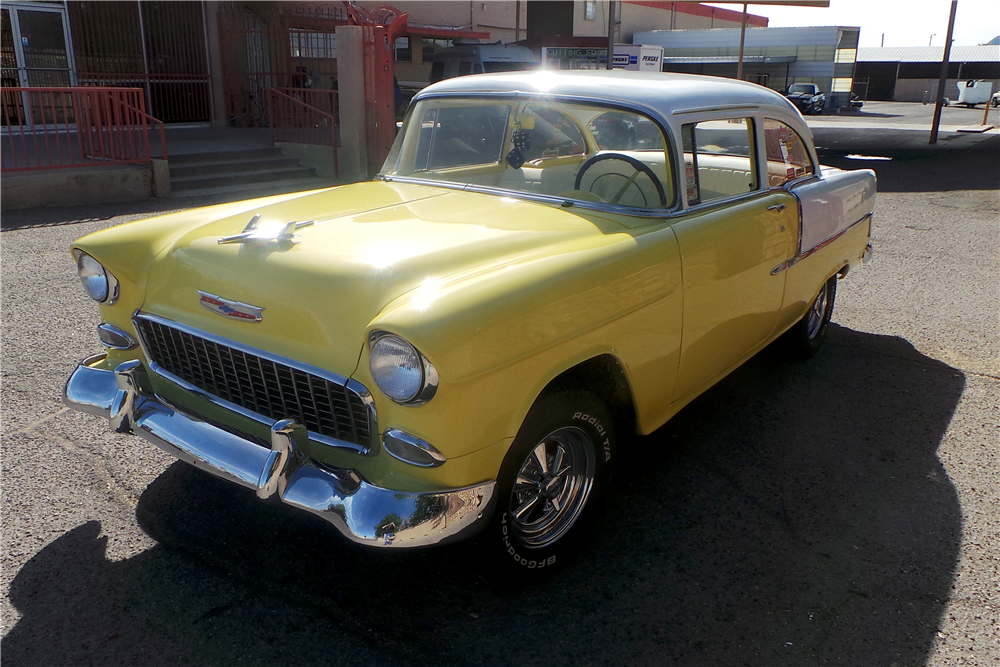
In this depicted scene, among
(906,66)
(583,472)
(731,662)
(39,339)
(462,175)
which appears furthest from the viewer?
(906,66)

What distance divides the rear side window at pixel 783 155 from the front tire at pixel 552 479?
196cm

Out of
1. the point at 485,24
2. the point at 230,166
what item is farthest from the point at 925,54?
the point at 230,166

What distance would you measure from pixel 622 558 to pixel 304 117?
11339 millimetres

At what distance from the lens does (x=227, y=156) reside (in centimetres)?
1168

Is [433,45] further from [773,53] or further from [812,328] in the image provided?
[773,53]

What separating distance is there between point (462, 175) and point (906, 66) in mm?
60966

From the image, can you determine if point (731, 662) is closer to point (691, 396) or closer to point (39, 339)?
point (691, 396)

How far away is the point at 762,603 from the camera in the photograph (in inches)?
104

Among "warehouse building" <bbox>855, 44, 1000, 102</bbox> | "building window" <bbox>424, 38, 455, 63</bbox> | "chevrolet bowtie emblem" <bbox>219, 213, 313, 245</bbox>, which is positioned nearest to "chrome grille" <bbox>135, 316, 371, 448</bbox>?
"chevrolet bowtie emblem" <bbox>219, 213, 313, 245</bbox>

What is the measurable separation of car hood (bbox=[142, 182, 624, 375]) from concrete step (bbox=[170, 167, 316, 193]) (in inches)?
316

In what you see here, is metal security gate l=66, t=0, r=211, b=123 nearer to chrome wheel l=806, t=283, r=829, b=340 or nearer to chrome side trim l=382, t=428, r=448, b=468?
chrome wheel l=806, t=283, r=829, b=340

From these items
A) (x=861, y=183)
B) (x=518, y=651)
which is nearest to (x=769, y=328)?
(x=861, y=183)

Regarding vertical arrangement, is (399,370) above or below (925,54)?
below

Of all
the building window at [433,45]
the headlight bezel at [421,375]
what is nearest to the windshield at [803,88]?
the building window at [433,45]
